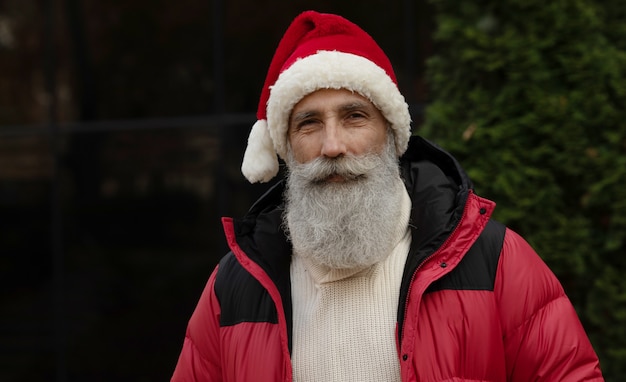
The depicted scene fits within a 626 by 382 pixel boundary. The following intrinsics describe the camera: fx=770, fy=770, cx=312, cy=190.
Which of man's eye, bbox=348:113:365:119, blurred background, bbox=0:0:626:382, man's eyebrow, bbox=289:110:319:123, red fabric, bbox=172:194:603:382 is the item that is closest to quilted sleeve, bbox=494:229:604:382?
red fabric, bbox=172:194:603:382

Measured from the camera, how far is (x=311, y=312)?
239 cm

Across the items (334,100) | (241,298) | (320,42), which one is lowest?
(241,298)

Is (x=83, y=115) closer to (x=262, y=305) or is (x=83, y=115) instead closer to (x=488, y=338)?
(x=262, y=305)

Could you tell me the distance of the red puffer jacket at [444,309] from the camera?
2.14 metres

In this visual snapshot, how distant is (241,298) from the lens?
8.11 feet

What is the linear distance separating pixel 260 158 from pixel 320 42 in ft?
1.49

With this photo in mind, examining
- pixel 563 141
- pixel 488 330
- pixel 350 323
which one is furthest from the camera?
pixel 563 141

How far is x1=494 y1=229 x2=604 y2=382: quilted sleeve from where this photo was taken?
84.3 inches

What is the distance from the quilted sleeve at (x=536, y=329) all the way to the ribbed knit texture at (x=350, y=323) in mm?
324

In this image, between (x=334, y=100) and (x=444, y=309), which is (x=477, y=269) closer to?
(x=444, y=309)

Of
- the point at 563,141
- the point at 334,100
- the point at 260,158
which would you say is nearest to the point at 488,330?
the point at 334,100

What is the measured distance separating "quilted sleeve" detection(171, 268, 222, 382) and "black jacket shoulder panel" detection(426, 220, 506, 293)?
2.44ft

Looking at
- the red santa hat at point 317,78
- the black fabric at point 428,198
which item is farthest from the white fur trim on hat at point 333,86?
the black fabric at point 428,198

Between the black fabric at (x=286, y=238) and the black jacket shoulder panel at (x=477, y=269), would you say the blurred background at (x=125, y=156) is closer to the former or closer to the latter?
the black fabric at (x=286, y=238)
